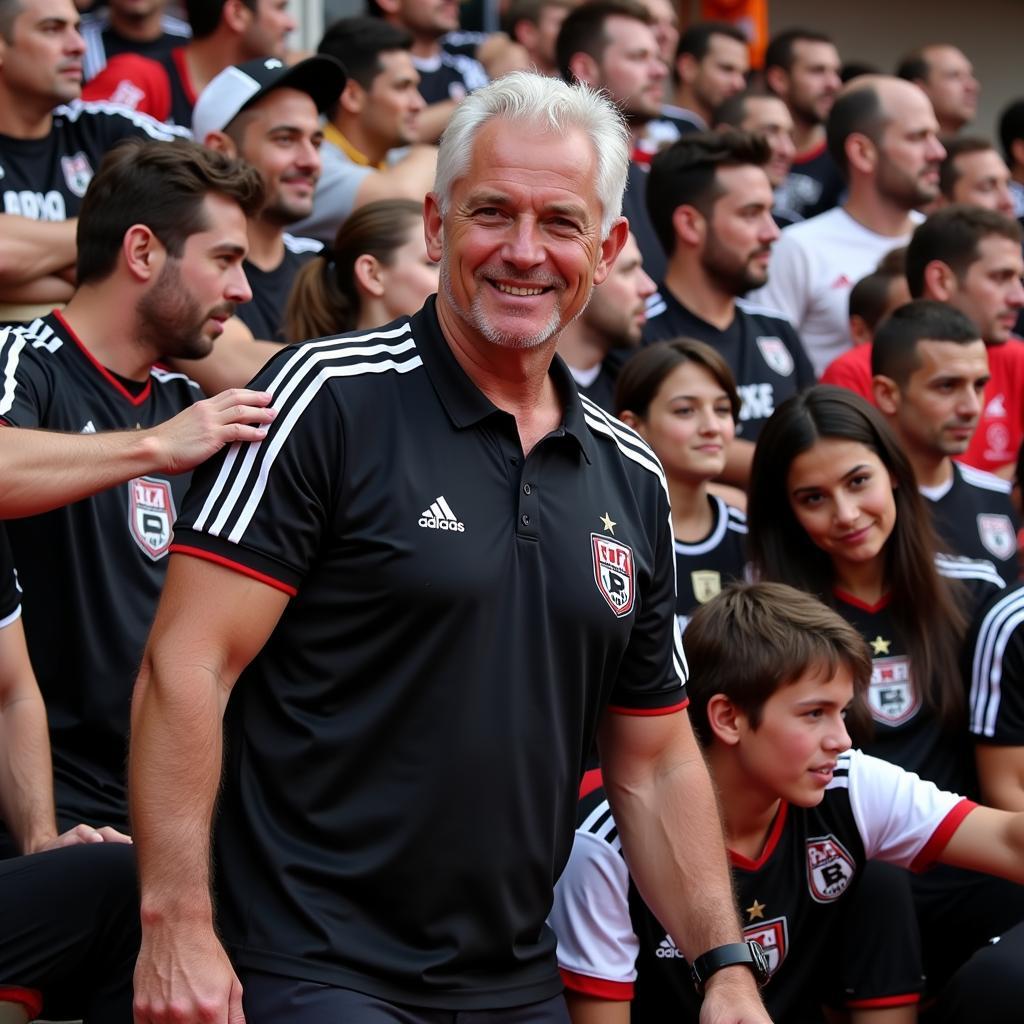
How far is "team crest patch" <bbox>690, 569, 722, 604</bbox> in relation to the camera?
4812 millimetres

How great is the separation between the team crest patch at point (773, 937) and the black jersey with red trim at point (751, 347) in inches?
111

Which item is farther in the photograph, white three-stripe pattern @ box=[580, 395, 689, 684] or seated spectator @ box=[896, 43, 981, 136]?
seated spectator @ box=[896, 43, 981, 136]

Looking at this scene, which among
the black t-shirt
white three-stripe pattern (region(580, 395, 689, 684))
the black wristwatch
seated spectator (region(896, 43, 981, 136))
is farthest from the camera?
seated spectator (region(896, 43, 981, 136))

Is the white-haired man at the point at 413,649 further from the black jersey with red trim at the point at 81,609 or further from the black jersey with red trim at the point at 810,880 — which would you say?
the black jersey with red trim at the point at 81,609

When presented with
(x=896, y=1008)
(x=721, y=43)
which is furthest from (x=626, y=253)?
(x=721, y=43)

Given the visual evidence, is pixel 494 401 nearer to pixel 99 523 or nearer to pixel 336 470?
pixel 336 470

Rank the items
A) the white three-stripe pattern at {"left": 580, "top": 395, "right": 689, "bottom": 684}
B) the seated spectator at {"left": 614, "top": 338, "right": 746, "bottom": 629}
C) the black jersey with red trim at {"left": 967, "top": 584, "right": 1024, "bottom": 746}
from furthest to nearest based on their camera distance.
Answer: the seated spectator at {"left": 614, "top": 338, "right": 746, "bottom": 629}
the black jersey with red trim at {"left": 967, "top": 584, "right": 1024, "bottom": 746}
the white three-stripe pattern at {"left": 580, "top": 395, "right": 689, "bottom": 684}

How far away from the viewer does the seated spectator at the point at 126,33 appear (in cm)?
748

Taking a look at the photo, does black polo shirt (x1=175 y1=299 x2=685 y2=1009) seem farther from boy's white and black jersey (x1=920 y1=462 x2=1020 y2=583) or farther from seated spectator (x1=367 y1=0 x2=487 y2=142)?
A: seated spectator (x1=367 y1=0 x2=487 y2=142)

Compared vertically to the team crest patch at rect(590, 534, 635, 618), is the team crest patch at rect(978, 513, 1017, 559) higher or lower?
lower

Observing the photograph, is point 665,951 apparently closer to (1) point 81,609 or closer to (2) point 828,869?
(2) point 828,869

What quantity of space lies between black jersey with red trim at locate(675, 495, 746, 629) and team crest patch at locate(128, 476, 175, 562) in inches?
63.1

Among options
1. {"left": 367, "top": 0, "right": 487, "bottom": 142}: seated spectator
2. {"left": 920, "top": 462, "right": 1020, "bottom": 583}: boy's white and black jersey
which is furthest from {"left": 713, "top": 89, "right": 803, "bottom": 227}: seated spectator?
{"left": 920, "top": 462, "right": 1020, "bottom": 583}: boy's white and black jersey

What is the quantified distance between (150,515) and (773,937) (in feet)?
5.89
